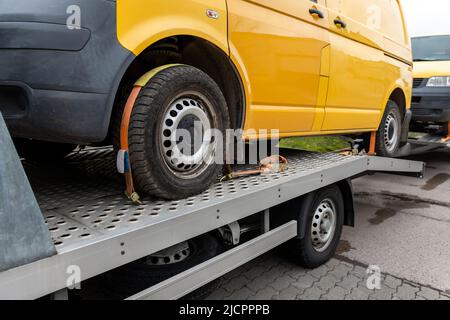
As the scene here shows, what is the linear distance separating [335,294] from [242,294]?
27.6 inches

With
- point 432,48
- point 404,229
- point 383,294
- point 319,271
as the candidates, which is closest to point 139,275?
point 319,271

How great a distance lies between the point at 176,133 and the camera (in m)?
2.12

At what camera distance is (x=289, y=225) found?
281cm

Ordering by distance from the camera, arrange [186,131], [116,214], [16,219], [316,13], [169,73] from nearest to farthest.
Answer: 1. [16,219]
2. [116,214]
3. [169,73]
4. [186,131]
5. [316,13]

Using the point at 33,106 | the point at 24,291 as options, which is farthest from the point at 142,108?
the point at 24,291

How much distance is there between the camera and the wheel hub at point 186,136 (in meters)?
2.10

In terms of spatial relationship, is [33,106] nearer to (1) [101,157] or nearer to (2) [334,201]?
(1) [101,157]

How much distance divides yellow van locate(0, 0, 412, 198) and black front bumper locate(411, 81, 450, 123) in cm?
359

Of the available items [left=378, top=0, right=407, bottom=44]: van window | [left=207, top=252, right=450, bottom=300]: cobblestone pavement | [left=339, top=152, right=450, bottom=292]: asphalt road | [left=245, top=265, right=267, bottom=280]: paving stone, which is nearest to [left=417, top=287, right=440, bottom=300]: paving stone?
[left=207, top=252, right=450, bottom=300]: cobblestone pavement

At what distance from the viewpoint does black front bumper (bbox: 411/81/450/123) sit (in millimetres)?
6477

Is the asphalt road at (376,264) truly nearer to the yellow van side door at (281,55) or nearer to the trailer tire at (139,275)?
the trailer tire at (139,275)

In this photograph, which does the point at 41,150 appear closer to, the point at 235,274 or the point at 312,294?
the point at 235,274

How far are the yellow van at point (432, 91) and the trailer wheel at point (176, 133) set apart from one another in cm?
547

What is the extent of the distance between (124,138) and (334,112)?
232 centimetres
